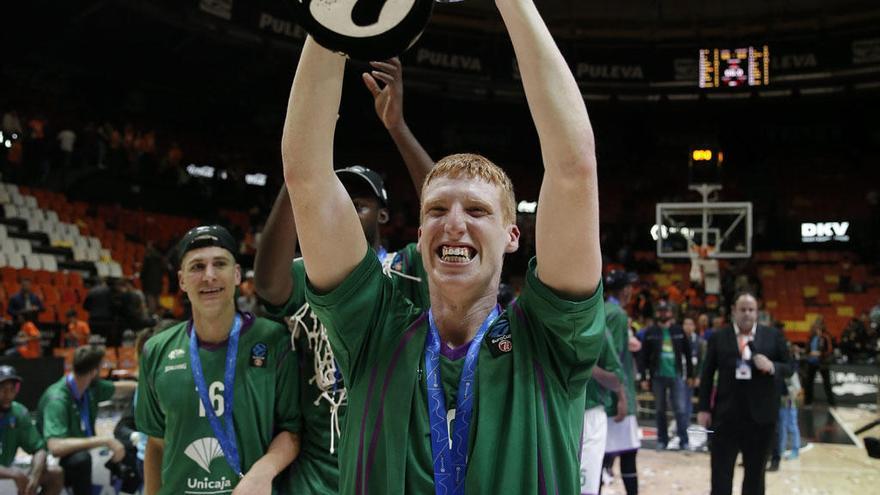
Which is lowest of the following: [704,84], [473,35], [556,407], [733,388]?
[733,388]

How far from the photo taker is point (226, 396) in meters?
3.03

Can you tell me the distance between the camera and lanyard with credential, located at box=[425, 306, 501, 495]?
5.39 feet

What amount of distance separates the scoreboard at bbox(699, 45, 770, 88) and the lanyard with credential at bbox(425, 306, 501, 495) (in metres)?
19.1

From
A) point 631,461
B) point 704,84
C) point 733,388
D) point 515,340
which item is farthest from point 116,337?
point 704,84

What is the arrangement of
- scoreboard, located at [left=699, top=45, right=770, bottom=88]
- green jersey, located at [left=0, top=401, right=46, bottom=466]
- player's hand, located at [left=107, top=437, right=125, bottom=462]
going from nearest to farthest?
player's hand, located at [left=107, top=437, right=125, bottom=462] < green jersey, located at [left=0, top=401, right=46, bottom=466] < scoreboard, located at [left=699, top=45, right=770, bottom=88]

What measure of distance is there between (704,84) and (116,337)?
13737mm

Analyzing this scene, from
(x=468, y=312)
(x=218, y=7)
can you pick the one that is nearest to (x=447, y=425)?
(x=468, y=312)

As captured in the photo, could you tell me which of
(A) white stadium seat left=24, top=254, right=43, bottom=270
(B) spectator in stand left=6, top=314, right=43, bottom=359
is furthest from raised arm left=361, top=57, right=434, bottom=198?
(A) white stadium seat left=24, top=254, right=43, bottom=270

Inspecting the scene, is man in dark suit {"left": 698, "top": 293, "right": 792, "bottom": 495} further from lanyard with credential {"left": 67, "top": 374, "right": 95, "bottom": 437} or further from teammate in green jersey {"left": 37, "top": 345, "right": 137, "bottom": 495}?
lanyard with credential {"left": 67, "top": 374, "right": 95, "bottom": 437}

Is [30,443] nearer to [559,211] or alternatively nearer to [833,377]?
[559,211]

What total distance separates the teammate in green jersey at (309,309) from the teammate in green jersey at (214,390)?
7cm

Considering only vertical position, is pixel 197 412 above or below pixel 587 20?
below

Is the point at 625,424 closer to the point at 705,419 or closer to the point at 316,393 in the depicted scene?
the point at 705,419

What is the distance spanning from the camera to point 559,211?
162 centimetres
